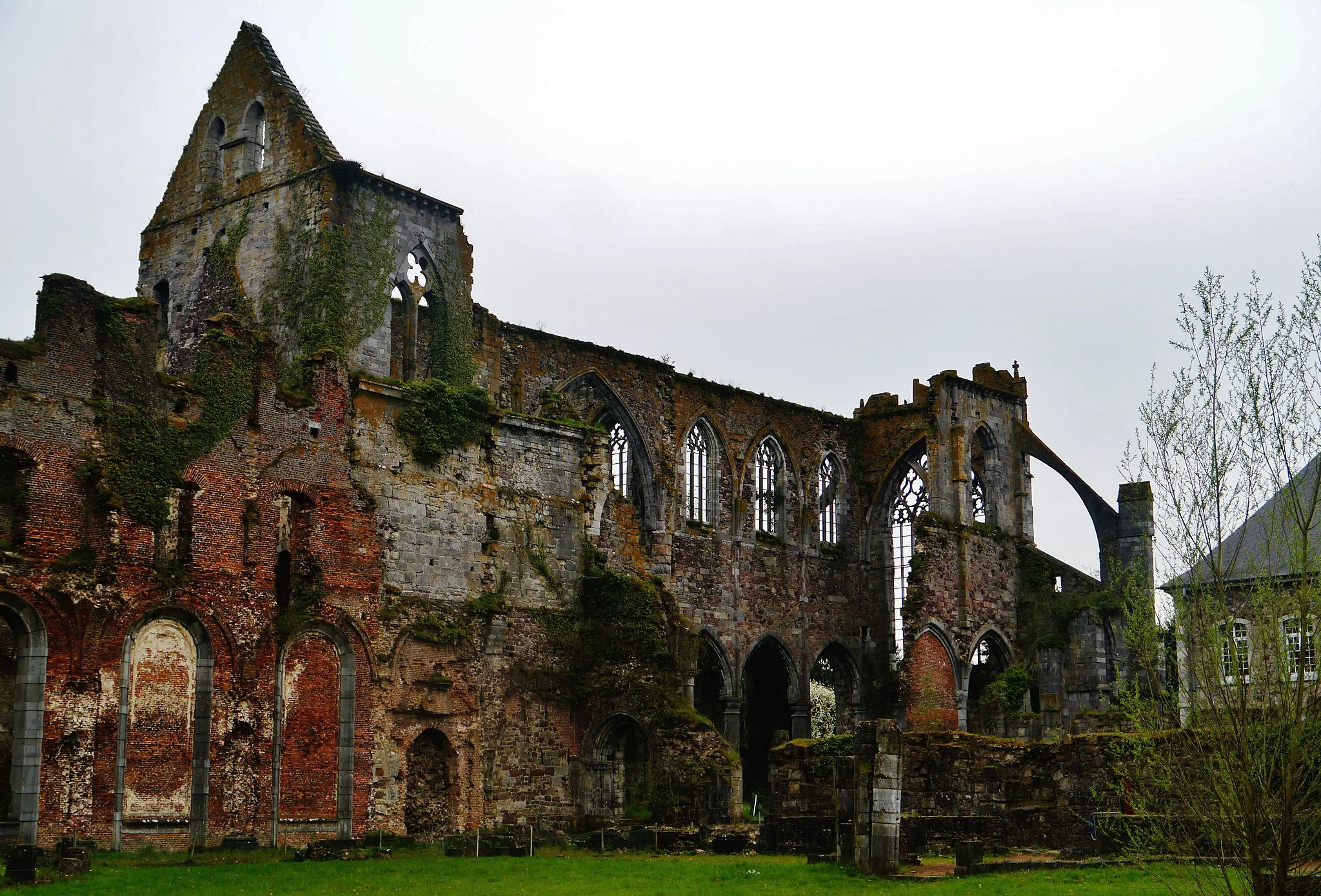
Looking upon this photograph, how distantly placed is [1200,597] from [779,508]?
2847 centimetres

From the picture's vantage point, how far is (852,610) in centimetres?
4469

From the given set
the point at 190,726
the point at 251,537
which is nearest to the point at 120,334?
the point at 251,537

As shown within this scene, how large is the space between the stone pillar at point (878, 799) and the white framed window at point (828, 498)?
22069 mm

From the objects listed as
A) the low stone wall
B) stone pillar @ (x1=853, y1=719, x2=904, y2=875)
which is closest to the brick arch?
the low stone wall

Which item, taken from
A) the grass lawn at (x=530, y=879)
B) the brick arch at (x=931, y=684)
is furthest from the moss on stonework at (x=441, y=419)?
the brick arch at (x=931, y=684)

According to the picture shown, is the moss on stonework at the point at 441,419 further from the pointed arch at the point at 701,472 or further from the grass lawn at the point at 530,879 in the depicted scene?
the pointed arch at the point at 701,472

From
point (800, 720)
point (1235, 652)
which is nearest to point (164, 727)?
point (1235, 652)

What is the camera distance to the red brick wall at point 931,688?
41.3 meters

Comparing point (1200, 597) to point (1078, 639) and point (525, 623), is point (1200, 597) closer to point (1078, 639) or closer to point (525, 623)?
point (525, 623)

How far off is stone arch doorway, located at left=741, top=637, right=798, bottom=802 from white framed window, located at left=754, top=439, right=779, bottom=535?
330 cm

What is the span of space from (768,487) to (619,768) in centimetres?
1384

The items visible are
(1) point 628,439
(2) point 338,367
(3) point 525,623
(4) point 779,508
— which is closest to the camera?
(2) point 338,367

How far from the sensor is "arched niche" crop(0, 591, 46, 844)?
22.9 m

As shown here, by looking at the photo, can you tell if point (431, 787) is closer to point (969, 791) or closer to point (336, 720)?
point (336, 720)
